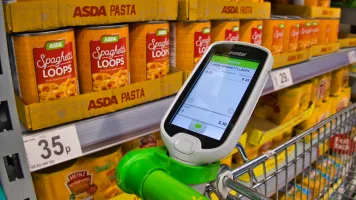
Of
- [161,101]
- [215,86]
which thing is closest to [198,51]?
[161,101]

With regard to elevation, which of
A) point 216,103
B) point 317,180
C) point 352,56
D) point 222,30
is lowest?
point 317,180

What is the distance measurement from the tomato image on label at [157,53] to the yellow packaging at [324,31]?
1.09 m

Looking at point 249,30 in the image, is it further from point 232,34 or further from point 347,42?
point 347,42

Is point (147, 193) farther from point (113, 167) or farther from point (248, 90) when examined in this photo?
point (113, 167)

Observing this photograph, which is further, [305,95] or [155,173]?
[305,95]

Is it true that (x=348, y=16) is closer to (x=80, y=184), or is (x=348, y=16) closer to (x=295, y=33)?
(x=295, y=33)

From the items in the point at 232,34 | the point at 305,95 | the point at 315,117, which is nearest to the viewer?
the point at 232,34

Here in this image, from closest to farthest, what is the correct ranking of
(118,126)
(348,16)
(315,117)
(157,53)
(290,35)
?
(118,126) < (157,53) < (290,35) < (315,117) < (348,16)

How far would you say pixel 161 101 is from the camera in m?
1.06

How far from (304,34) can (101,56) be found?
1.14 meters

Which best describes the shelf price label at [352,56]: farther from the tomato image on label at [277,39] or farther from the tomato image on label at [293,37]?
the tomato image on label at [277,39]

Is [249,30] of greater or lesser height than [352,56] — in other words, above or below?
above

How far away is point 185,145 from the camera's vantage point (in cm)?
68

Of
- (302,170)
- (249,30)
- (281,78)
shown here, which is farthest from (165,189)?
(281,78)
